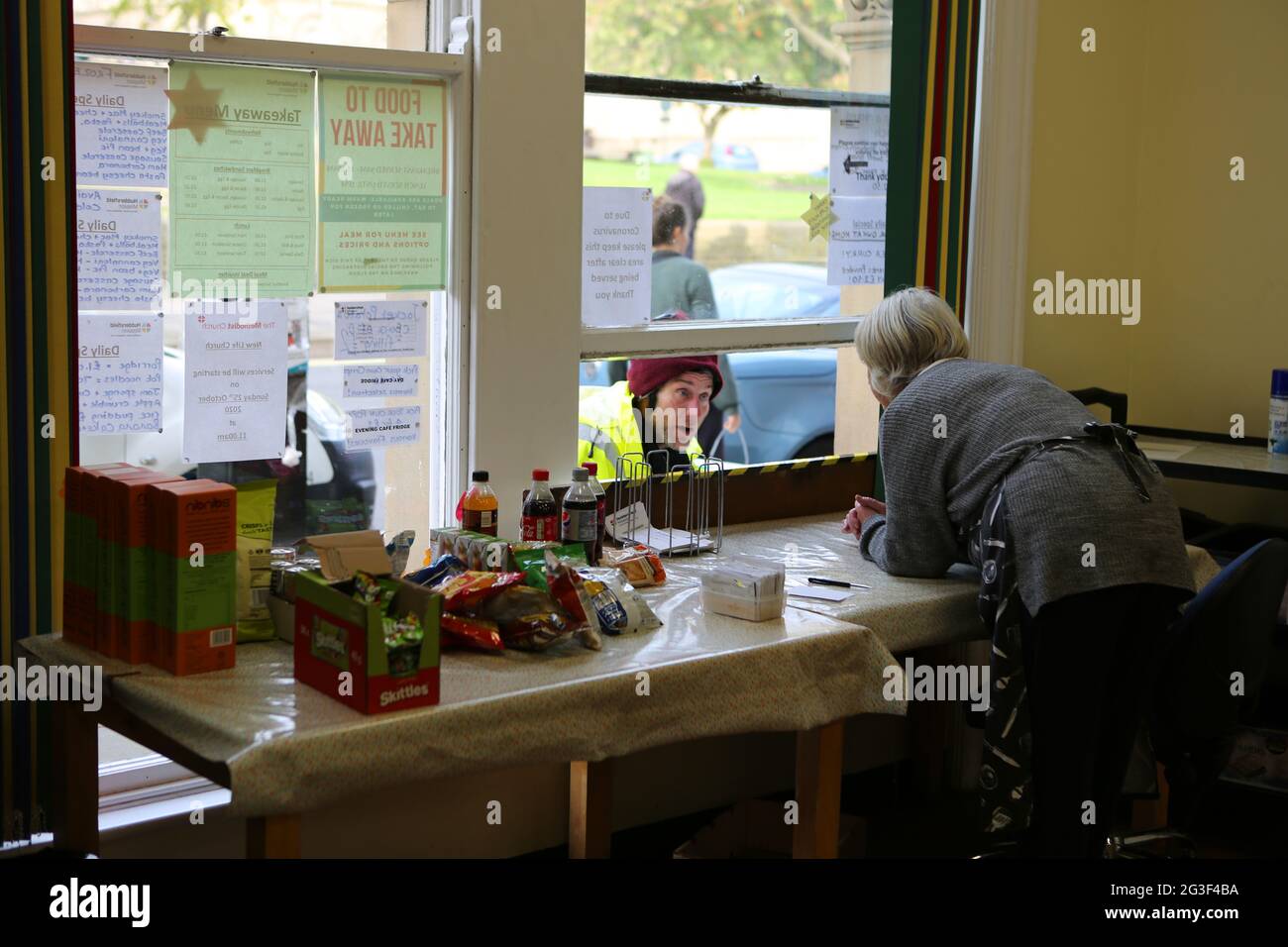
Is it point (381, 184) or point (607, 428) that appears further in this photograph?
point (607, 428)

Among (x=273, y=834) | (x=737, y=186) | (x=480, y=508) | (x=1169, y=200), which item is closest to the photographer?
(x=273, y=834)

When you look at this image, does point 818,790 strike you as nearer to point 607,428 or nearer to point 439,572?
point 439,572

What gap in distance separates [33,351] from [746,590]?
138 cm

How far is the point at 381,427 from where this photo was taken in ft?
10.2

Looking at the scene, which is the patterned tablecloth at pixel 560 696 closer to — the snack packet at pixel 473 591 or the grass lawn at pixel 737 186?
the snack packet at pixel 473 591

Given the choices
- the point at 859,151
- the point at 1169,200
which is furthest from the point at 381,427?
the point at 1169,200

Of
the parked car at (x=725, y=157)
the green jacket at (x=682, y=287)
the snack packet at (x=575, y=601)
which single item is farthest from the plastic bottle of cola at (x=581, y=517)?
the parked car at (x=725, y=157)

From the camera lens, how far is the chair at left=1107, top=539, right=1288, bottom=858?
2.84 metres

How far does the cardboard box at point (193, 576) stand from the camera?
225 centimetres

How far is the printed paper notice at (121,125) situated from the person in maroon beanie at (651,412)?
3.67ft

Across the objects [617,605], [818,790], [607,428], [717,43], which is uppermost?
[717,43]

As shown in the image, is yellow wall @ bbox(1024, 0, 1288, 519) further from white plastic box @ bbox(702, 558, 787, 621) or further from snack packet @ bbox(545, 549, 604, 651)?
snack packet @ bbox(545, 549, 604, 651)

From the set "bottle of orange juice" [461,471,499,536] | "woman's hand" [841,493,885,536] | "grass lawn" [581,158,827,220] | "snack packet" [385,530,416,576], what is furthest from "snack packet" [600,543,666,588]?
"grass lawn" [581,158,827,220]
